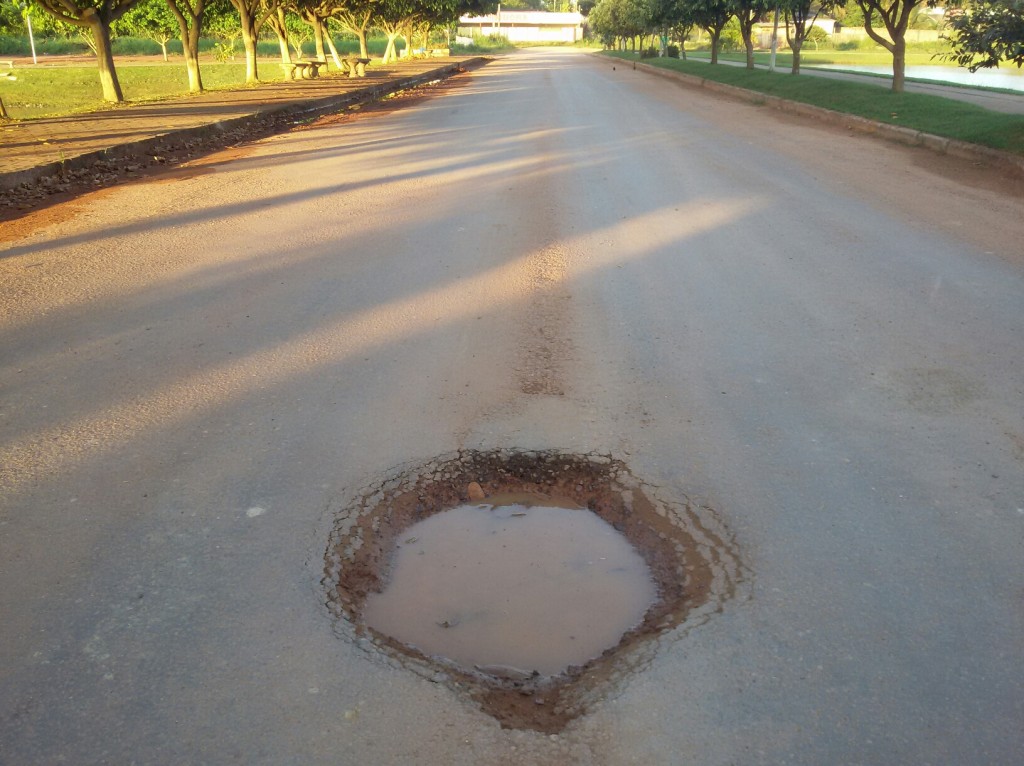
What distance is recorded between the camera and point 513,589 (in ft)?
10.3

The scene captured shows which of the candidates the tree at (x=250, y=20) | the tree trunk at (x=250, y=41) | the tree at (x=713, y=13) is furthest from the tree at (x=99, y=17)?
the tree at (x=713, y=13)

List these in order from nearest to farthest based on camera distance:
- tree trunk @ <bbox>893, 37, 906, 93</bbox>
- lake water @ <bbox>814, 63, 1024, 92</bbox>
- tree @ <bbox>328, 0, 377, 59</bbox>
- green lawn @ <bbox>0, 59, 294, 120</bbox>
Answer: tree trunk @ <bbox>893, 37, 906, 93</bbox> < lake water @ <bbox>814, 63, 1024, 92</bbox> < green lawn @ <bbox>0, 59, 294, 120</bbox> < tree @ <bbox>328, 0, 377, 59</bbox>

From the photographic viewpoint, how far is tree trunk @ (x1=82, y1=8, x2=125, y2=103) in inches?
792

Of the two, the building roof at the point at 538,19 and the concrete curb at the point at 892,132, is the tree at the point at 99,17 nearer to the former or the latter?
the concrete curb at the point at 892,132

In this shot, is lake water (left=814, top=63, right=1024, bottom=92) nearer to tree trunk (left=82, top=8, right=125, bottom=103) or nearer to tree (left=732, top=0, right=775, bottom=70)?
tree (left=732, top=0, right=775, bottom=70)

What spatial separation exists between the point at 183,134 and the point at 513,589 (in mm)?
13465

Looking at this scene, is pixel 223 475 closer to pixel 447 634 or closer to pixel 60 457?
pixel 60 457

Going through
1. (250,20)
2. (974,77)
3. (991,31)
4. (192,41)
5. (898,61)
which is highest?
(250,20)

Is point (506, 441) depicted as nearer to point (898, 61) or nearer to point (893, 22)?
point (893, 22)

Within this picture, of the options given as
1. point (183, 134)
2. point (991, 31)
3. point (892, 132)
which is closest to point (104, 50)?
point (183, 134)

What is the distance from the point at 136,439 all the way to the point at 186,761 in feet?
7.17

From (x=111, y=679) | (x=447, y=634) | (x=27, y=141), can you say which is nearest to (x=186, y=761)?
(x=111, y=679)

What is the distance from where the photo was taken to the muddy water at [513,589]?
2.86 m

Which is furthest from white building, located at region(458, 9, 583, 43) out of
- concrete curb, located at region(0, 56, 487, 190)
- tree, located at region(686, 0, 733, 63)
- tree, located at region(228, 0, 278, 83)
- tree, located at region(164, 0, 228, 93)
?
tree, located at region(164, 0, 228, 93)
